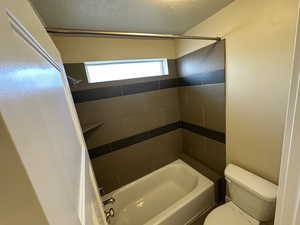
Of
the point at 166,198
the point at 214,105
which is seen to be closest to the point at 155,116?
the point at 214,105

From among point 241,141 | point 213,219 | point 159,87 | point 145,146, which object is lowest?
point 213,219

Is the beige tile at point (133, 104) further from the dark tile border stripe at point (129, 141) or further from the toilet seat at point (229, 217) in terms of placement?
the toilet seat at point (229, 217)

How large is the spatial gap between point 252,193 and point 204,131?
2.60 ft

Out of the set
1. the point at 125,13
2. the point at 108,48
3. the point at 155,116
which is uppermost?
the point at 125,13

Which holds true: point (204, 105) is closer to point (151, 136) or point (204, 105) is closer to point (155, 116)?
point (155, 116)

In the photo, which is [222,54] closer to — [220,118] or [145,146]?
[220,118]

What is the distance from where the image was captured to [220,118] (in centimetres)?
157

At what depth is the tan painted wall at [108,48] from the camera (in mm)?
1437

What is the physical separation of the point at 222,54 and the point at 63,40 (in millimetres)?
1611

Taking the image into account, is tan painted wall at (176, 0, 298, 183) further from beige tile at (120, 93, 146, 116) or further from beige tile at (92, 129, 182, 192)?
beige tile at (120, 93, 146, 116)

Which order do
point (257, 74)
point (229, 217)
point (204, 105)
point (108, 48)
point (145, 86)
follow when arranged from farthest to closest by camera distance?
point (145, 86)
point (204, 105)
point (108, 48)
point (229, 217)
point (257, 74)

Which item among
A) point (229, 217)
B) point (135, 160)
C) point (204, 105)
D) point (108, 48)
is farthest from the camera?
point (135, 160)

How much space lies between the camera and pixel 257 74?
1179mm

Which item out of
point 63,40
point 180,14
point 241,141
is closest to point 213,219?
point 241,141
